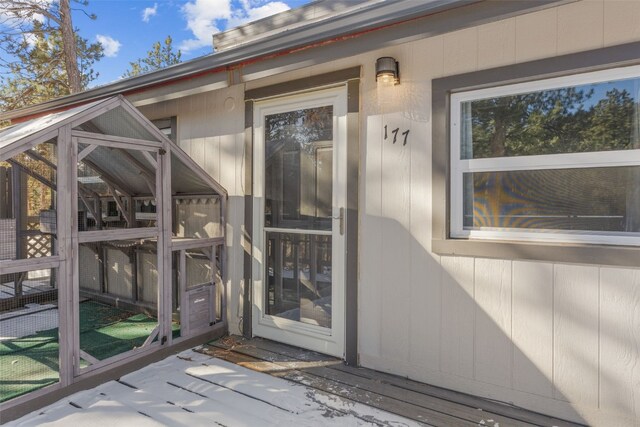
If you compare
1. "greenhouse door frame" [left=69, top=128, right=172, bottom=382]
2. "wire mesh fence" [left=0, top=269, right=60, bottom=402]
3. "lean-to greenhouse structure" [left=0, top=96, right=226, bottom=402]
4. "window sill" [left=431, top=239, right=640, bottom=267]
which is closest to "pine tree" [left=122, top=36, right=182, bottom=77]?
"lean-to greenhouse structure" [left=0, top=96, right=226, bottom=402]

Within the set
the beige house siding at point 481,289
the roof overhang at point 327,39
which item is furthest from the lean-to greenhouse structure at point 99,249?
the beige house siding at point 481,289

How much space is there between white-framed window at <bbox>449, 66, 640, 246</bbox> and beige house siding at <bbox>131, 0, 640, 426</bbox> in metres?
0.19

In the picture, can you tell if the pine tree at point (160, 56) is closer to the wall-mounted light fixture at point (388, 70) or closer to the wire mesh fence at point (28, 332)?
the wire mesh fence at point (28, 332)

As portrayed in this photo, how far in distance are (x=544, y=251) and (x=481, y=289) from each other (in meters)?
0.44

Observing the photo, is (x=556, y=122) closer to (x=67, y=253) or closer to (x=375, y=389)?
(x=375, y=389)

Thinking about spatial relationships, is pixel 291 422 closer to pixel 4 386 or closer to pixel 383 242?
pixel 383 242

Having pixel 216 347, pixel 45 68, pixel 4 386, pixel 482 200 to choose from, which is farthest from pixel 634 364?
pixel 45 68

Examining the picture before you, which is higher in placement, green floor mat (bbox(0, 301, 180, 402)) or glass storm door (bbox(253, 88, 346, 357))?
glass storm door (bbox(253, 88, 346, 357))

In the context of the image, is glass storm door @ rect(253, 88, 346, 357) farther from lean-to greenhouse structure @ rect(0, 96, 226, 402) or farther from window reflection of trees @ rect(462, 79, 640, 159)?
window reflection of trees @ rect(462, 79, 640, 159)

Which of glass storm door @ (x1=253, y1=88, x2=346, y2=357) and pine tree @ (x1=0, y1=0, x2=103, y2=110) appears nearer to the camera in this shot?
glass storm door @ (x1=253, y1=88, x2=346, y2=357)

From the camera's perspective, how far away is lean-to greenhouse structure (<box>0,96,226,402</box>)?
95.5 inches

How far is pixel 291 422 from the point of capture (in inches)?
86.1

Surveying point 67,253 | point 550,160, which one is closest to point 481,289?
point 550,160

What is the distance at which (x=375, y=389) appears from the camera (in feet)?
8.48
